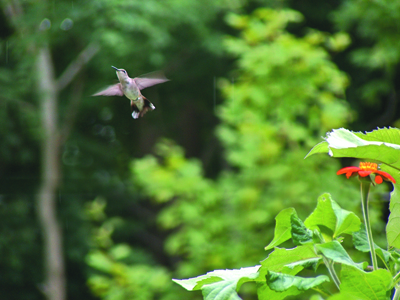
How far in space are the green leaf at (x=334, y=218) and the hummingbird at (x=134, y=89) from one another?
31 cm

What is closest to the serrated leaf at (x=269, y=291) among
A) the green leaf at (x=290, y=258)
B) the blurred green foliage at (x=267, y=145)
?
the green leaf at (x=290, y=258)

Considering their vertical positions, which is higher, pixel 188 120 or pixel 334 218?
pixel 188 120

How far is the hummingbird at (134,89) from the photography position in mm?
662

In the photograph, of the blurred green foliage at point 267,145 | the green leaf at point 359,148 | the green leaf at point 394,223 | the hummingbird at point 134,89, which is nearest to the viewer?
the green leaf at point 359,148

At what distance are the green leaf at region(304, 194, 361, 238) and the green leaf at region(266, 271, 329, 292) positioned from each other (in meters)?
0.11

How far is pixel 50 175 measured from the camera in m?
3.68

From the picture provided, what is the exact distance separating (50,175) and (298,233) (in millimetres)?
3467

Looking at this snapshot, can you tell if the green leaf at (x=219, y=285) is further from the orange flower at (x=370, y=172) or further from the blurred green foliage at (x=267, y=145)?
the blurred green foliage at (x=267, y=145)

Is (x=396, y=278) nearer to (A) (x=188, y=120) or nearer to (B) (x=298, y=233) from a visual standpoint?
(B) (x=298, y=233)

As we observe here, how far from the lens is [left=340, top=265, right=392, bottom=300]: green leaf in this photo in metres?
0.47

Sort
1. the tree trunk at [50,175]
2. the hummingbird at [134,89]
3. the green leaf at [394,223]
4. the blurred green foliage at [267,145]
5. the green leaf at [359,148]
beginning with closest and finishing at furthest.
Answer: the green leaf at [359,148], the green leaf at [394,223], the hummingbird at [134,89], the blurred green foliage at [267,145], the tree trunk at [50,175]

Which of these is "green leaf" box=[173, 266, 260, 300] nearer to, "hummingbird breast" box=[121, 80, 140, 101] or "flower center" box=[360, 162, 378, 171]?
"flower center" box=[360, 162, 378, 171]

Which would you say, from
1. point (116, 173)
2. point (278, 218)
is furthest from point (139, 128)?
point (278, 218)

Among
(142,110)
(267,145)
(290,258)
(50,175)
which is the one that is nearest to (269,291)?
(290,258)
